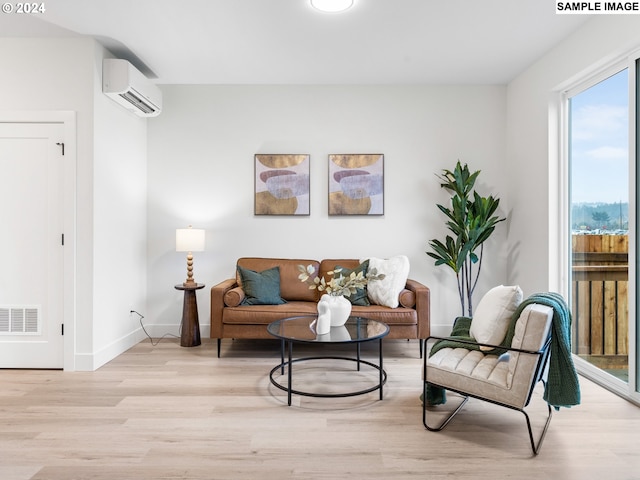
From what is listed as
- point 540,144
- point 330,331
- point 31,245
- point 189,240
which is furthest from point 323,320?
point 540,144

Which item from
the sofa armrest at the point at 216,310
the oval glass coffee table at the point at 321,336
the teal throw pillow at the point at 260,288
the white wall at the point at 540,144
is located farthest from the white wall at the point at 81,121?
the white wall at the point at 540,144

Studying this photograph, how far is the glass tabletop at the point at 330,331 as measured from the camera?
2.90 meters

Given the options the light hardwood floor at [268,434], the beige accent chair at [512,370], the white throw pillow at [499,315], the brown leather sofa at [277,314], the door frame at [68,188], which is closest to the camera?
the light hardwood floor at [268,434]

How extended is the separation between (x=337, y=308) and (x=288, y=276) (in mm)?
1229

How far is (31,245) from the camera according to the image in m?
3.63

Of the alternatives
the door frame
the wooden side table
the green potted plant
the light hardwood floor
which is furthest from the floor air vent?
the green potted plant

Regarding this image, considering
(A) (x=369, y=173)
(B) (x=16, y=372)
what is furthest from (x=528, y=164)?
(B) (x=16, y=372)

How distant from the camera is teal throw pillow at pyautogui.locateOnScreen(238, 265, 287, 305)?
4.04 m

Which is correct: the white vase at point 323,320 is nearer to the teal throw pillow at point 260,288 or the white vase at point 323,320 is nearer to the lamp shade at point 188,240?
the teal throw pillow at point 260,288

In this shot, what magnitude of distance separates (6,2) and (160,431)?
10.1 feet

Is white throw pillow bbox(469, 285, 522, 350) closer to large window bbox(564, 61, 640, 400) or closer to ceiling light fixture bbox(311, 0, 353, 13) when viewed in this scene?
large window bbox(564, 61, 640, 400)

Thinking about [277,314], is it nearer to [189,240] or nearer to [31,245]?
[189,240]

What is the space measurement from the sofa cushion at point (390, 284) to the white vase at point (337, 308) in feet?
2.46

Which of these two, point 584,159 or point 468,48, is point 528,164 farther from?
point 468,48
